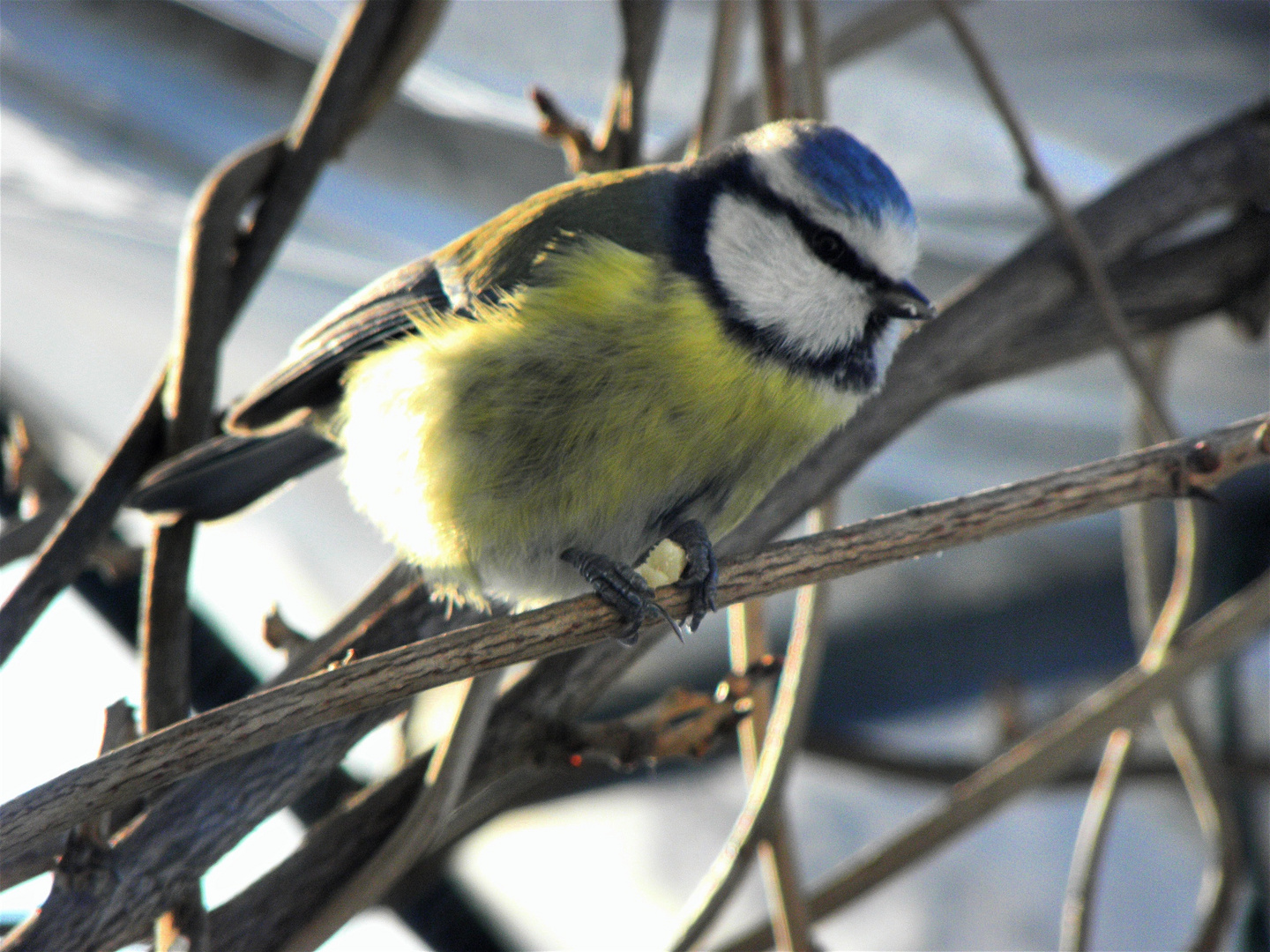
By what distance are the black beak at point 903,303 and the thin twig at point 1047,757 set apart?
0.25 m

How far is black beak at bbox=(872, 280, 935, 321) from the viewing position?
2.19 ft

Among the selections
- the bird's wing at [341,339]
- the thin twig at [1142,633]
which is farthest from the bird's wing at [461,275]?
the thin twig at [1142,633]

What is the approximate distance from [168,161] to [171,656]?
564mm

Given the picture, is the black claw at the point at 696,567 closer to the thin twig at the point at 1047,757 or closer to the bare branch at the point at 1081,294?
the bare branch at the point at 1081,294

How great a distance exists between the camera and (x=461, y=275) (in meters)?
0.70

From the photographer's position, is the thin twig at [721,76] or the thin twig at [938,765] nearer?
the thin twig at [721,76]

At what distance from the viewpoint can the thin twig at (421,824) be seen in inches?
21.2

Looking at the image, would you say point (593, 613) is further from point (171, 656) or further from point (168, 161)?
point (168, 161)

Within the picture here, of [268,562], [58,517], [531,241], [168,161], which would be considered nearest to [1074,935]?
[531,241]

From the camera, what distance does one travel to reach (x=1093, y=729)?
655 mm

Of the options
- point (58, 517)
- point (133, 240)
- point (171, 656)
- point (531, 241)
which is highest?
point (133, 240)

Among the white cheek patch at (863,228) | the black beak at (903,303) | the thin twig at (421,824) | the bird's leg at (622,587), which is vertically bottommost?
the thin twig at (421,824)

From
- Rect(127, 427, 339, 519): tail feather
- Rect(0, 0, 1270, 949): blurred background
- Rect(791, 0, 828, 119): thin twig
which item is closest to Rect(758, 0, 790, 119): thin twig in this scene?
Rect(791, 0, 828, 119): thin twig

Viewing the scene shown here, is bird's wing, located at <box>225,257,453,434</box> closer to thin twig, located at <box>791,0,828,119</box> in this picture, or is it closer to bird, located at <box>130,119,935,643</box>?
bird, located at <box>130,119,935,643</box>
